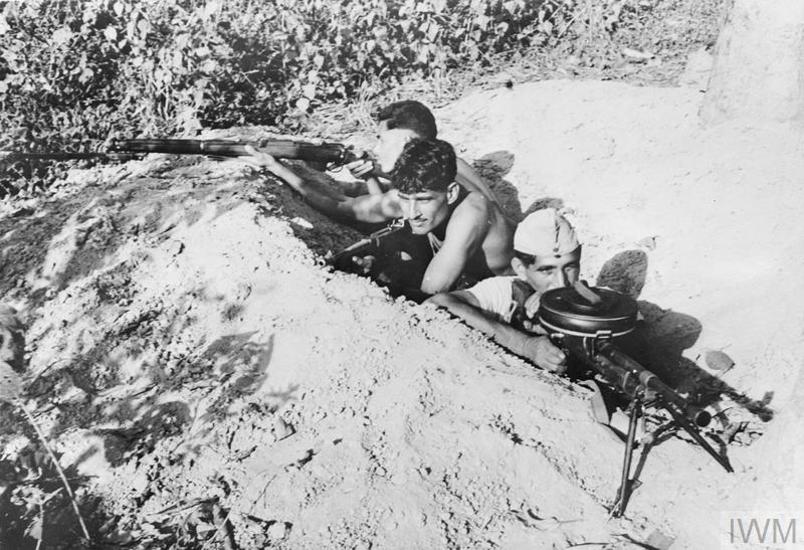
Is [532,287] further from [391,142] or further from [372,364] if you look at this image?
[391,142]

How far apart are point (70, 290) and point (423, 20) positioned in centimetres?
441

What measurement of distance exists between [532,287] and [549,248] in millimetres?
322

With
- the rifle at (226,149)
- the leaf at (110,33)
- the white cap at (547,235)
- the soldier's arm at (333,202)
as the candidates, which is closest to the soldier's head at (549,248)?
the white cap at (547,235)

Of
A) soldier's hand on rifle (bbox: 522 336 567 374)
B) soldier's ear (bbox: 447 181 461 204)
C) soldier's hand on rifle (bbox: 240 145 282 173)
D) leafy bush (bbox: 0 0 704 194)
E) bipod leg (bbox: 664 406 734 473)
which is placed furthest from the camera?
leafy bush (bbox: 0 0 704 194)

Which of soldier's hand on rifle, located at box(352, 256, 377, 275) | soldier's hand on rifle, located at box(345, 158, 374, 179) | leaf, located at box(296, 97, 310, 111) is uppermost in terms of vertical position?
leaf, located at box(296, 97, 310, 111)

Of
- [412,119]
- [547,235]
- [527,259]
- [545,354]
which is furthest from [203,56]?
[545,354]

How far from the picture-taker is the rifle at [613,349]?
2.40m

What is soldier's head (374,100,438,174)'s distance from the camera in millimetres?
4938

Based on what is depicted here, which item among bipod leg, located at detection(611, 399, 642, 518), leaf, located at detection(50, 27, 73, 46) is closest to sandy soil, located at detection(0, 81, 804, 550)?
bipod leg, located at detection(611, 399, 642, 518)

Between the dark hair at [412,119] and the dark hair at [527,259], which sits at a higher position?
the dark hair at [412,119]

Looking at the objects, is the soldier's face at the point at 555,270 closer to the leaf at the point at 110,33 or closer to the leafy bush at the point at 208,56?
the leafy bush at the point at 208,56

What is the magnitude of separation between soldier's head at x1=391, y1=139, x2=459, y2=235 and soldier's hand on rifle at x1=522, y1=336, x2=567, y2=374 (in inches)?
41.7

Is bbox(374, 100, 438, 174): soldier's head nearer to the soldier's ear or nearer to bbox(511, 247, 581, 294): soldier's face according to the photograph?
the soldier's ear

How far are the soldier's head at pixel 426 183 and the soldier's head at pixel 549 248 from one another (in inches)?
24.8
